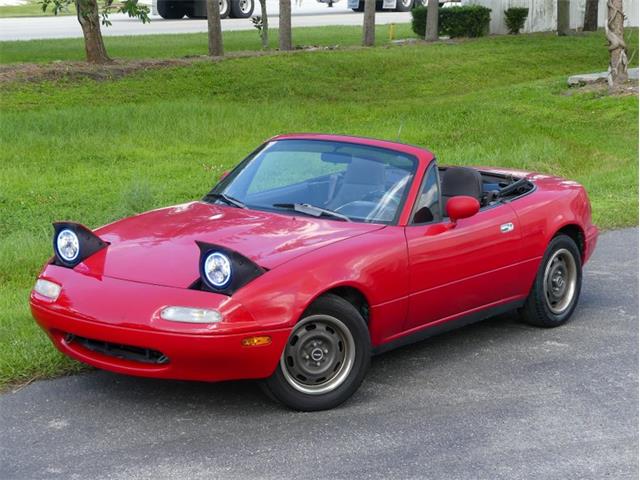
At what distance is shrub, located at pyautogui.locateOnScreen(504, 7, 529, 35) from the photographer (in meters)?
30.5

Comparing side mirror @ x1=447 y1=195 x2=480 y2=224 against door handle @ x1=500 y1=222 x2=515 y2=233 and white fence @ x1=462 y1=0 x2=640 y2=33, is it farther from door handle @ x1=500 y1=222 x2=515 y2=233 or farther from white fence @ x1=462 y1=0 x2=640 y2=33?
white fence @ x1=462 y1=0 x2=640 y2=33

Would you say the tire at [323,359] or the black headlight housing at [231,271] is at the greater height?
the black headlight housing at [231,271]

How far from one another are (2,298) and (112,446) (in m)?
2.99

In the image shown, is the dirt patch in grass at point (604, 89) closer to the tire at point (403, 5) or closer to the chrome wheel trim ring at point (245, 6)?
the chrome wheel trim ring at point (245, 6)

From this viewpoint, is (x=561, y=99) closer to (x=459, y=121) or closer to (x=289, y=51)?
(x=459, y=121)

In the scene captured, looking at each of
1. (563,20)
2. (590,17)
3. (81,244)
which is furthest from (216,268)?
(590,17)

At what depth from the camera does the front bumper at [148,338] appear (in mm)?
5250

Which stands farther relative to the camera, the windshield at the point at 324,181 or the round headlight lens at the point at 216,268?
the windshield at the point at 324,181

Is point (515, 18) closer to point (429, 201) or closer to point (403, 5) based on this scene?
point (403, 5)

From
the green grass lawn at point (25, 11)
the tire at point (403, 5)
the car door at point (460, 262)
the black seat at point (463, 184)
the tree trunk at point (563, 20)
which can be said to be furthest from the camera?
the tire at point (403, 5)

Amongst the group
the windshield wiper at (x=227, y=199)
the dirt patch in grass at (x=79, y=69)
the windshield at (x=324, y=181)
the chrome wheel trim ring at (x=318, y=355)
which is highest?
the windshield at (x=324, y=181)

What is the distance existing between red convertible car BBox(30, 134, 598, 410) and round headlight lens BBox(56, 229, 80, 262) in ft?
0.04

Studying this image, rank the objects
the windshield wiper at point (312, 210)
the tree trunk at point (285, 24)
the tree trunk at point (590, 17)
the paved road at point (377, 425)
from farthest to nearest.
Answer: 1. the tree trunk at point (590, 17)
2. the tree trunk at point (285, 24)
3. the windshield wiper at point (312, 210)
4. the paved road at point (377, 425)

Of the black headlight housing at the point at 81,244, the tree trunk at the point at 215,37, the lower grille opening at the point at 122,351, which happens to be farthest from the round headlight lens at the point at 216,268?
the tree trunk at the point at 215,37
